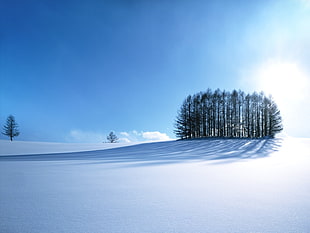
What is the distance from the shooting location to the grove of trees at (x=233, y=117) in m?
22.3

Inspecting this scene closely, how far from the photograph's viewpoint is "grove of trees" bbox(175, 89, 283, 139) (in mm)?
22312

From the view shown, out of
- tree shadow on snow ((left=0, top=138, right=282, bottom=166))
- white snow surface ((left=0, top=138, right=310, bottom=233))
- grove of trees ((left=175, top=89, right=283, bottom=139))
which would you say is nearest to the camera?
white snow surface ((left=0, top=138, right=310, bottom=233))

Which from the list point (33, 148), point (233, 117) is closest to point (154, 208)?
point (33, 148)

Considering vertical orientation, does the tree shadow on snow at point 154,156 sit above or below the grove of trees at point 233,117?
below

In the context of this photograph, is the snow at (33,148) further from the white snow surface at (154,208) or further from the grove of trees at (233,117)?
the grove of trees at (233,117)

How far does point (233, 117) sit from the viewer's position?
75.3 ft

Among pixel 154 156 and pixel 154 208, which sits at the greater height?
pixel 154 208

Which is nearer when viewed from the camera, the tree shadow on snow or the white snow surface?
the white snow surface

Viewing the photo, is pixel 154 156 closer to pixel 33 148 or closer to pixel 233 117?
pixel 33 148

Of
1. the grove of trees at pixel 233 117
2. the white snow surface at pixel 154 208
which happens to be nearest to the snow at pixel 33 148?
the white snow surface at pixel 154 208

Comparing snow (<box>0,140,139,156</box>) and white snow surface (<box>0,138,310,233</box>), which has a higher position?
white snow surface (<box>0,138,310,233</box>)

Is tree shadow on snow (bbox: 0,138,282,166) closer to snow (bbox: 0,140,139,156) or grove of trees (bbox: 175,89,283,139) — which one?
snow (bbox: 0,140,139,156)

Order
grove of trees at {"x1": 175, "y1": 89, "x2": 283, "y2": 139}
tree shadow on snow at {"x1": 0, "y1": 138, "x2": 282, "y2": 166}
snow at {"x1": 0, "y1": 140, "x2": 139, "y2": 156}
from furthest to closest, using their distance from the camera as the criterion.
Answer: grove of trees at {"x1": 175, "y1": 89, "x2": 283, "y2": 139} < snow at {"x1": 0, "y1": 140, "x2": 139, "y2": 156} < tree shadow on snow at {"x1": 0, "y1": 138, "x2": 282, "y2": 166}

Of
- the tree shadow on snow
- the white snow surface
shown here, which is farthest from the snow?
the white snow surface
